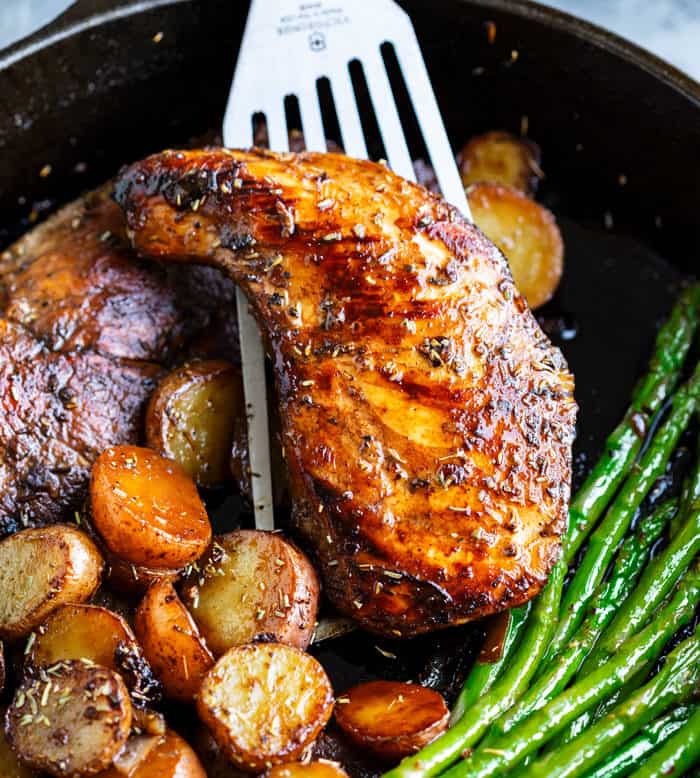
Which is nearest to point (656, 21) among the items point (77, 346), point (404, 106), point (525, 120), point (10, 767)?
point (525, 120)

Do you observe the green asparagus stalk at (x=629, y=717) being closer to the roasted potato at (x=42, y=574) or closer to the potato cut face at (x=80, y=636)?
the potato cut face at (x=80, y=636)

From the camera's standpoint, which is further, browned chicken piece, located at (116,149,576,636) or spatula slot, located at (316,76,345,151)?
spatula slot, located at (316,76,345,151)

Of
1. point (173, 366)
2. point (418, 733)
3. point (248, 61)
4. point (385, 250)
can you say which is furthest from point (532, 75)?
point (418, 733)

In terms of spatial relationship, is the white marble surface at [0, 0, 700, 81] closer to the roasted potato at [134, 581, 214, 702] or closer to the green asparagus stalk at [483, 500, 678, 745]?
the green asparagus stalk at [483, 500, 678, 745]

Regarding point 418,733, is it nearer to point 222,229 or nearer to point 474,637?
point 474,637

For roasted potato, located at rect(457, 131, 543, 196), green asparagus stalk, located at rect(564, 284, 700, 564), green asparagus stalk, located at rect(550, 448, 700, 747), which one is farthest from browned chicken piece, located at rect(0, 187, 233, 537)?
green asparagus stalk, located at rect(550, 448, 700, 747)

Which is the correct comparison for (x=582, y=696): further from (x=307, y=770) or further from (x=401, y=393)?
(x=401, y=393)
